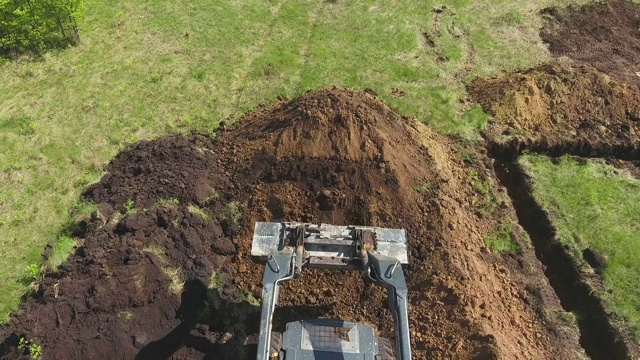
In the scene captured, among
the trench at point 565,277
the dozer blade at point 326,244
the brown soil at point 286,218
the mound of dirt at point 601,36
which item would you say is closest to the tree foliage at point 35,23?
the brown soil at point 286,218

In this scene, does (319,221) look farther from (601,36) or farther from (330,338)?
(601,36)

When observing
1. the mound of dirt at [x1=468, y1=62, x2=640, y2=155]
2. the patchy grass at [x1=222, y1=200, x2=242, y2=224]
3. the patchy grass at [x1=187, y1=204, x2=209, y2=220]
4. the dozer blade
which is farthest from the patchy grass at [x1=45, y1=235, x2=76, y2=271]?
the mound of dirt at [x1=468, y1=62, x2=640, y2=155]

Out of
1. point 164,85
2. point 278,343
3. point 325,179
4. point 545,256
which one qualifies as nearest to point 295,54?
point 164,85

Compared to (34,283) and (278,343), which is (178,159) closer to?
(34,283)

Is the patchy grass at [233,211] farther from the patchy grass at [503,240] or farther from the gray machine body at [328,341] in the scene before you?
the patchy grass at [503,240]

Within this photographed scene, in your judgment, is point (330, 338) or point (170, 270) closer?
point (330, 338)

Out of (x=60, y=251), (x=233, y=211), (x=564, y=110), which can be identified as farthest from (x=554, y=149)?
→ (x=60, y=251)

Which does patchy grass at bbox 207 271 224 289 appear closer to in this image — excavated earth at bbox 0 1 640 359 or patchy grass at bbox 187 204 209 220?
excavated earth at bbox 0 1 640 359
